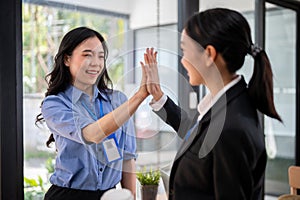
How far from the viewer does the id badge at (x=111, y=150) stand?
4.57 ft

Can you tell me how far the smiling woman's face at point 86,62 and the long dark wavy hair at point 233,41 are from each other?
34 centimetres

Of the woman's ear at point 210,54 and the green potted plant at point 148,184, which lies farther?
the green potted plant at point 148,184

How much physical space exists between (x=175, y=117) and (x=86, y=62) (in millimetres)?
351

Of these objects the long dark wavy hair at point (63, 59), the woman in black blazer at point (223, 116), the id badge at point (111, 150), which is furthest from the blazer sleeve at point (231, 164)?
the long dark wavy hair at point (63, 59)

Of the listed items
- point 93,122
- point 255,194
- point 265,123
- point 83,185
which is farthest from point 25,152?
point 265,123

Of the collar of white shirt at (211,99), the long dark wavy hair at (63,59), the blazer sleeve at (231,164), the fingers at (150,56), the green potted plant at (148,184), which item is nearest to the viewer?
the blazer sleeve at (231,164)

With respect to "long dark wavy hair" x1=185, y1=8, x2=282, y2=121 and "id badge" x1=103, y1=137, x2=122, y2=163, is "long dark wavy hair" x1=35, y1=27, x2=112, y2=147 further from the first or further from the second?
"long dark wavy hair" x1=185, y1=8, x2=282, y2=121

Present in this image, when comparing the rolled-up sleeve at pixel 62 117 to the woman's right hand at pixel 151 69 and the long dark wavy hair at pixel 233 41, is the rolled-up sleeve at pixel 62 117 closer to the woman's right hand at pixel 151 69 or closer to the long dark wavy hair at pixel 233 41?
the woman's right hand at pixel 151 69

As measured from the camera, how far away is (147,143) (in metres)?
1.40

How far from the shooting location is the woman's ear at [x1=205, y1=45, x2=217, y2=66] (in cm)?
115

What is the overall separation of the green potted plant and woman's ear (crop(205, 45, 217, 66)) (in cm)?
50

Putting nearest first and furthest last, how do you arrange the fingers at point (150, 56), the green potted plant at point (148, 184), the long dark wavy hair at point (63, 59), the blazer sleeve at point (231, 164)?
the blazer sleeve at point (231, 164), the fingers at point (150, 56), the green potted plant at point (148, 184), the long dark wavy hair at point (63, 59)

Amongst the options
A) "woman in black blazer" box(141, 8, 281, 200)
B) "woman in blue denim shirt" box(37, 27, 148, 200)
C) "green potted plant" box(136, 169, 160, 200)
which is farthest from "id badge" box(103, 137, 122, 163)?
"woman in black blazer" box(141, 8, 281, 200)

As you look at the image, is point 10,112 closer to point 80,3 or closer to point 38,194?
point 38,194
